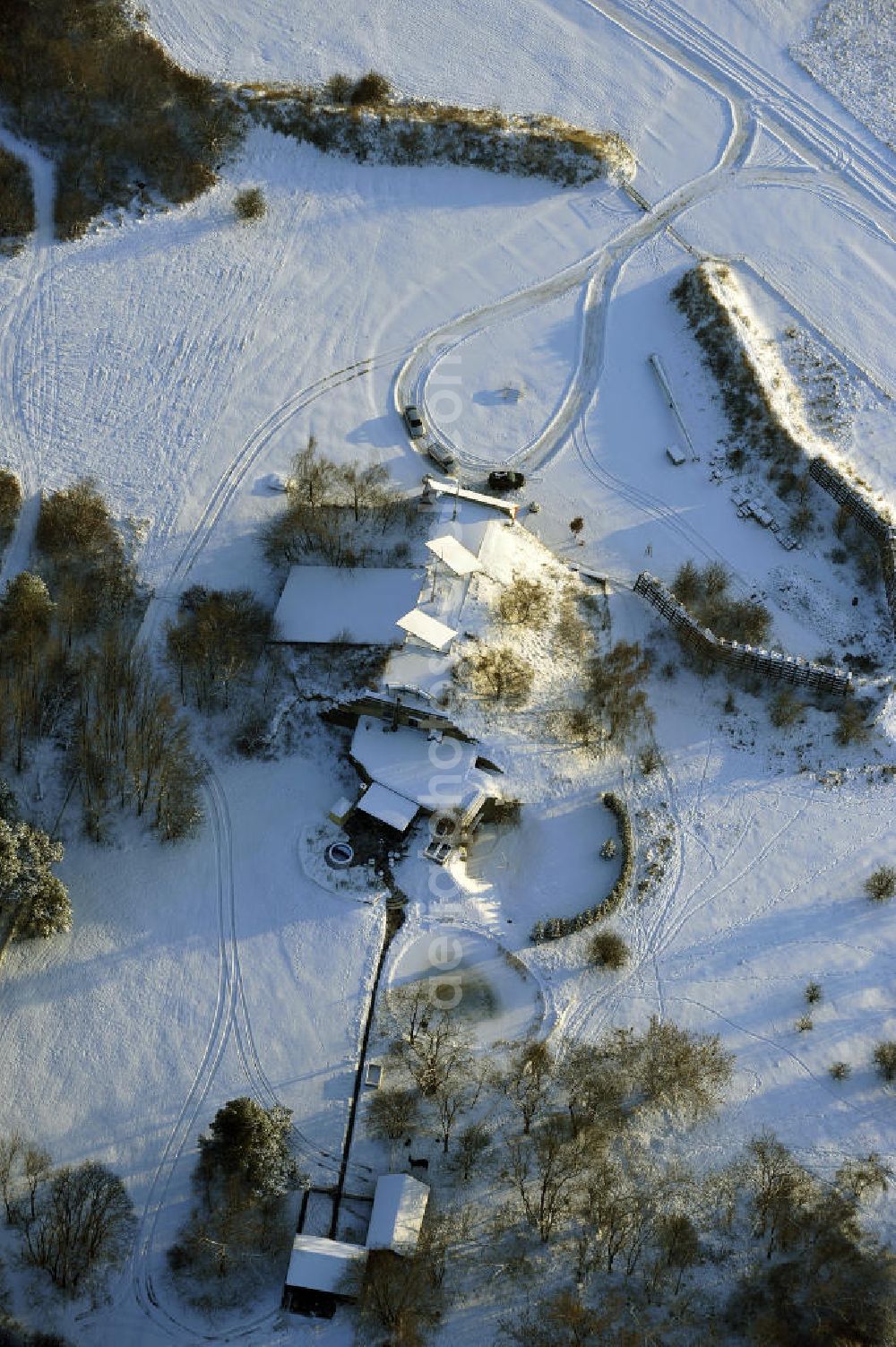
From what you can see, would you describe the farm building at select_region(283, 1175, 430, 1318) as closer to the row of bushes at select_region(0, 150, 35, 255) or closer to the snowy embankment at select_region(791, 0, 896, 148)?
the row of bushes at select_region(0, 150, 35, 255)

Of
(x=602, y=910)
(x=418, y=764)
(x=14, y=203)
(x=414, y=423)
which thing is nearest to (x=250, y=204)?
(x=14, y=203)

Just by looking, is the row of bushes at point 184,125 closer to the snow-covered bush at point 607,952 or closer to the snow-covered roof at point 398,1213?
the snow-covered bush at point 607,952

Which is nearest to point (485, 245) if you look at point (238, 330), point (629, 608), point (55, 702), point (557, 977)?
point (238, 330)

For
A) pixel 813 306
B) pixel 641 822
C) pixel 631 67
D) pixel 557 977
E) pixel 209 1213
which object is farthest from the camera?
pixel 631 67

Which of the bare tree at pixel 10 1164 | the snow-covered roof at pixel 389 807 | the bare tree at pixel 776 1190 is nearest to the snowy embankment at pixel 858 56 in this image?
the snow-covered roof at pixel 389 807

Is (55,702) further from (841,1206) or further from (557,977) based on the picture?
(841,1206)

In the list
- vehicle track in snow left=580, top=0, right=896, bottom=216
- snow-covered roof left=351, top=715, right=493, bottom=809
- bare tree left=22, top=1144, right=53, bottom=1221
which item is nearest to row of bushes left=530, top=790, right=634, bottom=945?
snow-covered roof left=351, top=715, right=493, bottom=809
